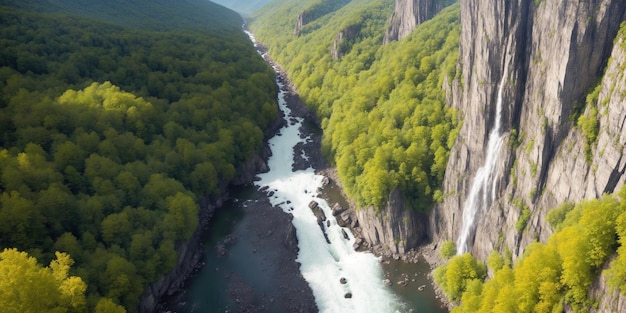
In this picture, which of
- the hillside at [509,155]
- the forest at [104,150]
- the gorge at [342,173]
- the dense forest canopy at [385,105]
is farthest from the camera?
the dense forest canopy at [385,105]

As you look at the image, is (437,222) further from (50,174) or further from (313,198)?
(50,174)

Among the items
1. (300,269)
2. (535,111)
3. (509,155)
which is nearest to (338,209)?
(300,269)

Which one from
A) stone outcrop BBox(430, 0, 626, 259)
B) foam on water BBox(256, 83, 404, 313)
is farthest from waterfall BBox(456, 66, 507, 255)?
foam on water BBox(256, 83, 404, 313)

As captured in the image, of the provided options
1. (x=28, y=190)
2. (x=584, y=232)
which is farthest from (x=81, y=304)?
(x=584, y=232)

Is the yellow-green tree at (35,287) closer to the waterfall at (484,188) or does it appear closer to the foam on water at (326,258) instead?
the foam on water at (326,258)

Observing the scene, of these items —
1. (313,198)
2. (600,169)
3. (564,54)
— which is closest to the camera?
(600,169)

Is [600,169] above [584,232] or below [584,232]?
above

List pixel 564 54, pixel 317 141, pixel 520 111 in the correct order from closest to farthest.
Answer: pixel 564 54 → pixel 520 111 → pixel 317 141

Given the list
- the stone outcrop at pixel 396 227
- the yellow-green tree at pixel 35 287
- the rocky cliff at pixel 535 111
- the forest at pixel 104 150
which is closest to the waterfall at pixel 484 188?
the rocky cliff at pixel 535 111
